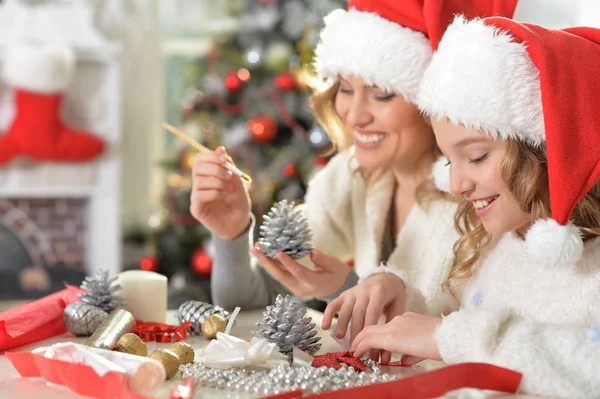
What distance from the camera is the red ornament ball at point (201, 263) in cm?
378

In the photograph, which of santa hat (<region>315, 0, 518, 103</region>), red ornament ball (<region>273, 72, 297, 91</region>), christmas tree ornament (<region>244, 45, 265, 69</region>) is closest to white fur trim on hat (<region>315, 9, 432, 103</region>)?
santa hat (<region>315, 0, 518, 103</region>)

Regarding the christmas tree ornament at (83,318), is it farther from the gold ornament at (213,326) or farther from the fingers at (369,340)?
the fingers at (369,340)

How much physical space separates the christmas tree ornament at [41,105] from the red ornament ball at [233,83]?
0.70 metres

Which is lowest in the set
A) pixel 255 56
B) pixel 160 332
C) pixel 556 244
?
pixel 160 332

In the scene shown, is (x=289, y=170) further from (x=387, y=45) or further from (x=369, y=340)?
(x=369, y=340)

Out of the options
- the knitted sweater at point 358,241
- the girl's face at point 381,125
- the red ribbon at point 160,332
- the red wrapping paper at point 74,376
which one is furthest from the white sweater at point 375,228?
the red wrapping paper at point 74,376

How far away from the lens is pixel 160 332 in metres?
1.24

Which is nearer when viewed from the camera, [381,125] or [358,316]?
[358,316]

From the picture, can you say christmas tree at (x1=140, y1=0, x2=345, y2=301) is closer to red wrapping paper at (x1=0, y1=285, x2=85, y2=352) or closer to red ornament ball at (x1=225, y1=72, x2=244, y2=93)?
red ornament ball at (x1=225, y1=72, x2=244, y2=93)

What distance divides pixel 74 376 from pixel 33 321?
1.04ft

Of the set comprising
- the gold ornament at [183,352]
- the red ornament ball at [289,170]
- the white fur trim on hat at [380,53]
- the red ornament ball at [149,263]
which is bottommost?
the red ornament ball at [149,263]

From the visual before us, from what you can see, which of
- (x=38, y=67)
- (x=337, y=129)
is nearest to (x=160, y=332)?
(x=337, y=129)

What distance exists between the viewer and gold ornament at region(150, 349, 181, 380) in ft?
3.20

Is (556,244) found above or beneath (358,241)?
above
